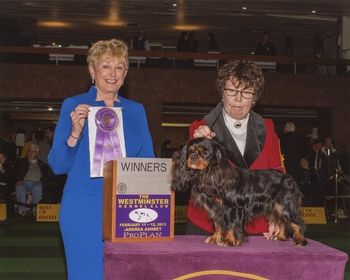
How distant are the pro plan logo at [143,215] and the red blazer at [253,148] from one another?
0.34 m

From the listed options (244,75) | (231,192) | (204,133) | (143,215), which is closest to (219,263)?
(231,192)

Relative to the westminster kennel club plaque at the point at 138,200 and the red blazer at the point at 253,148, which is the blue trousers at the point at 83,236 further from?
the red blazer at the point at 253,148

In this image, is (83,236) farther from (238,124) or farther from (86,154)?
(238,124)

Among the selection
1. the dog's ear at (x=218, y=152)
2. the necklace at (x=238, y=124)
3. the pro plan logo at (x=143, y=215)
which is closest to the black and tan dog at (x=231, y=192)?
the dog's ear at (x=218, y=152)

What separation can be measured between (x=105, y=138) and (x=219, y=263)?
846mm

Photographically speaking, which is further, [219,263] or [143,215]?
[143,215]

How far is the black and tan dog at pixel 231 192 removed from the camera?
3.01 meters

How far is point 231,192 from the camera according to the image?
3.03 meters

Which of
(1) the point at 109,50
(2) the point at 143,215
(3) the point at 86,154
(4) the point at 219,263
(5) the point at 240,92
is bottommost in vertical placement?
(4) the point at 219,263

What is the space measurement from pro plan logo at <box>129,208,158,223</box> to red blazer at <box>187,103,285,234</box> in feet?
1.12

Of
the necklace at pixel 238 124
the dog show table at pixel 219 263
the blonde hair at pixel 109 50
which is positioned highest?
the blonde hair at pixel 109 50

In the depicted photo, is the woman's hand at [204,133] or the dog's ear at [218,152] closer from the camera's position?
the dog's ear at [218,152]

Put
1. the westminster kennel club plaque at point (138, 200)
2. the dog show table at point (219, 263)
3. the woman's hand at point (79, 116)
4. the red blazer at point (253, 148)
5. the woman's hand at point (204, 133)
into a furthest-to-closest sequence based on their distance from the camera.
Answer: the red blazer at point (253, 148) < the woman's hand at point (79, 116) < the woman's hand at point (204, 133) < the westminster kennel club plaque at point (138, 200) < the dog show table at point (219, 263)

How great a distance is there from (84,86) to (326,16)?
7954 millimetres
